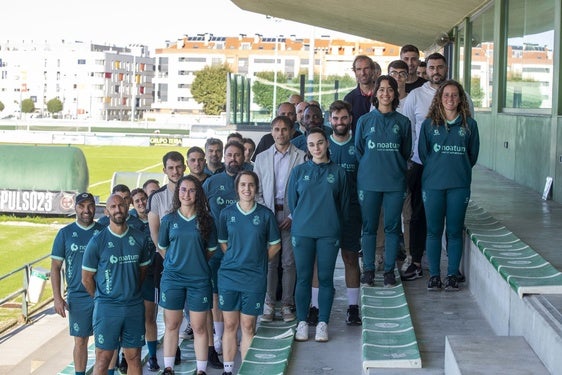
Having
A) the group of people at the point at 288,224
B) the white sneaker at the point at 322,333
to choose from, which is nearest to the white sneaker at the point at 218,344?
the group of people at the point at 288,224

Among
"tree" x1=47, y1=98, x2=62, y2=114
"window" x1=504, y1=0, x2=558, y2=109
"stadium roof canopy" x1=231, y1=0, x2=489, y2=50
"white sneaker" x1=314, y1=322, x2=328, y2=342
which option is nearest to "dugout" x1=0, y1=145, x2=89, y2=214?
"stadium roof canopy" x1=231, y1=0, x2=489, y2=50

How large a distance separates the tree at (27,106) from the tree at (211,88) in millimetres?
40147

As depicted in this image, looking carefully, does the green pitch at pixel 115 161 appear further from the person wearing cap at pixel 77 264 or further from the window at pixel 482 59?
the person wearing cap at pixel 77 264

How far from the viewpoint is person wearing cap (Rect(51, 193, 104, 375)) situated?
7.44m

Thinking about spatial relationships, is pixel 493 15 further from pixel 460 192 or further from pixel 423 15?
pixel 460 192

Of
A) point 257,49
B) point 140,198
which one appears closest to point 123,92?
point 257,49

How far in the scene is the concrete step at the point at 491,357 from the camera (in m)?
4.30

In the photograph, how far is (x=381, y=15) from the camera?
65.7 feet

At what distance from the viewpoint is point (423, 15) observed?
18047mm

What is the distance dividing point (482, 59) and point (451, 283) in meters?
8.73

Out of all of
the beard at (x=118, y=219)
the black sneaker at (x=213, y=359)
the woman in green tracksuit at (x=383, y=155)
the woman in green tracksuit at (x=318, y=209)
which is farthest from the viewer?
the black sneaker at (x=213, y=359)

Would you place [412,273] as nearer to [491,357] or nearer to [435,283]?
[435,283]

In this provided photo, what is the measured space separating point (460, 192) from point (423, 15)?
1206cm

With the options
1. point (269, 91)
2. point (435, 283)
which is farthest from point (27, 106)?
point (435, 283)
